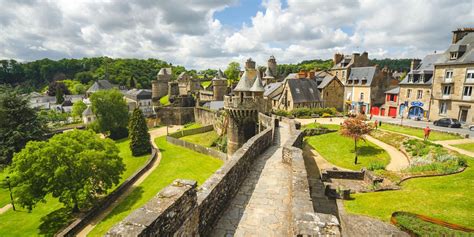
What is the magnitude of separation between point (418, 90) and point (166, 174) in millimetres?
33956

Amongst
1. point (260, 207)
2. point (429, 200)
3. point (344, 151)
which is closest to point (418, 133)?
point (344, 151)

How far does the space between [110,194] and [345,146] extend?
21.8m

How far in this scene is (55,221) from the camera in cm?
1834

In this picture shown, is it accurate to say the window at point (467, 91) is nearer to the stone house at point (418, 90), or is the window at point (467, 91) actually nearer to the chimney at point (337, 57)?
the stone house at point (418, 90)

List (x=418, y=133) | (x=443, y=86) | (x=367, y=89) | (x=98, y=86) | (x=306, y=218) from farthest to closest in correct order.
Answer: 1. (x=98, y=86)
2. (x=367, y=89)
3. (x=443, y=86)
4. (x=418, y=133)
5. (x=306, y=218)

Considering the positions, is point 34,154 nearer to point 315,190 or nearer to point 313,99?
point 315,190

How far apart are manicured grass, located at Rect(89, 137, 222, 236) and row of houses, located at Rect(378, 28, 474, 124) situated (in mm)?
27488

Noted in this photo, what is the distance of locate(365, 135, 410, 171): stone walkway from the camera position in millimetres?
16478

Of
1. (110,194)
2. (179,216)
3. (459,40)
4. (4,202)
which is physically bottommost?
(4,202)

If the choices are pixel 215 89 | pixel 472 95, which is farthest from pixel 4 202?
pixel 472 95

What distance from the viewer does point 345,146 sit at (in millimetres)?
21656

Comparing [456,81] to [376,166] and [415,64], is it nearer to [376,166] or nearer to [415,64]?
[415,64]

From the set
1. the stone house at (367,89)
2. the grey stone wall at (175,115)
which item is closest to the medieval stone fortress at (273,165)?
the stone house at (367,89)

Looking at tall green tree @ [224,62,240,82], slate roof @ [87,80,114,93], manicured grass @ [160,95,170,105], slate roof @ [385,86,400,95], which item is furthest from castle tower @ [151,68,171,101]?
slate roof @ [385,86,400,95]
